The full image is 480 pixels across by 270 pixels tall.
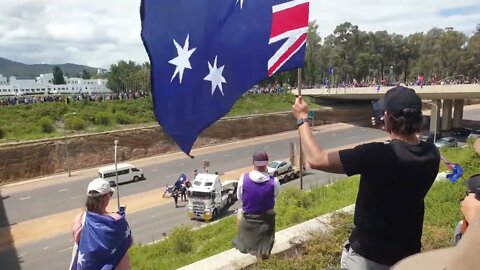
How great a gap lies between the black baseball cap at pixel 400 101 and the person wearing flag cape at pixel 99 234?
2154 millimetres

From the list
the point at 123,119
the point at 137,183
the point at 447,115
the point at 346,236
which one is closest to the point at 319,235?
the point at 346,236

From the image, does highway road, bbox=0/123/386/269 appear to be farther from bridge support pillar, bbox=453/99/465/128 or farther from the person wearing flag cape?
the person wearing flag cape

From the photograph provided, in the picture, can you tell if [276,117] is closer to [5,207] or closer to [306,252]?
[5,207]

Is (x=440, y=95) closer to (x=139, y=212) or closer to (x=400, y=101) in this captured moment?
(x=139, y=212)

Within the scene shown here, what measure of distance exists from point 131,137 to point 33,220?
17064 millimetres

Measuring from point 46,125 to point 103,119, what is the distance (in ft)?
18.2

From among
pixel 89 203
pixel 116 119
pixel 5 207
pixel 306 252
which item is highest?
pixel 89 203

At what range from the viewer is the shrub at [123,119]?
4494 cm

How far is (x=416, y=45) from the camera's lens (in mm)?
81750

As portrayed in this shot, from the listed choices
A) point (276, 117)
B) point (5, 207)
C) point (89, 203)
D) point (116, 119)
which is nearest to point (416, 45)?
point (276, 117)

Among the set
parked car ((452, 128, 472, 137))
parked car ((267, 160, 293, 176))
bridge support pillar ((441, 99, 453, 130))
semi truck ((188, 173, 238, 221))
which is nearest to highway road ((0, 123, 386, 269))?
semi truck ((188, 173, 238, 221))

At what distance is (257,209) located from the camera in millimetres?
4453

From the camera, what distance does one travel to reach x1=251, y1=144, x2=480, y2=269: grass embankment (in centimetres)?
427

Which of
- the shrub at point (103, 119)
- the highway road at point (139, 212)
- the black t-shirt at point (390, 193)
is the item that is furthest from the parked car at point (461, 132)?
the black t-shirt at point (390, 193)
